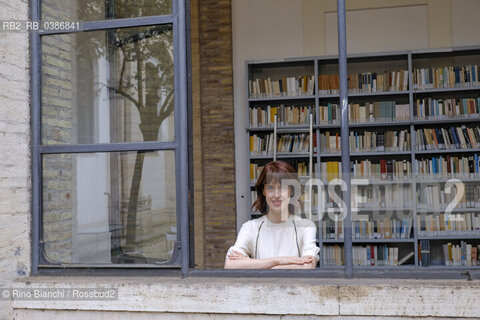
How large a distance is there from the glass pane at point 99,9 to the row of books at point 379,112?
378 cm

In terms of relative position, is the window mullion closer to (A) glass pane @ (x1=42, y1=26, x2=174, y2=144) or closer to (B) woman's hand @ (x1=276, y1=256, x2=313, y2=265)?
(A) glass pane @ (x1=42, y1=26, x2=174, y2=144)

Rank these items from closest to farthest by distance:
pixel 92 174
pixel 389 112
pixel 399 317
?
pixel 399 317
pixel 92 174
pixel 389 112

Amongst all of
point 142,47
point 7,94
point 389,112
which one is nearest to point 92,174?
point 7,94

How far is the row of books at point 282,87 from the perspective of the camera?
247 inches

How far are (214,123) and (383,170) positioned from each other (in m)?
2.18

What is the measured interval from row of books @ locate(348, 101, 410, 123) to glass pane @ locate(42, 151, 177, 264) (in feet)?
12.8

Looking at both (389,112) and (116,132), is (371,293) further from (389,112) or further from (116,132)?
(389,112)

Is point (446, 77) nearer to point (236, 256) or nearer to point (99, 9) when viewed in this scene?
point (236, 256)

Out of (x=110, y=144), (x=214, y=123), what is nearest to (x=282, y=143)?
(x=214, y=123)

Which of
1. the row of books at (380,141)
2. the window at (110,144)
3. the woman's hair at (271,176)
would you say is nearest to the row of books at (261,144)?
the row of books at (380,141)

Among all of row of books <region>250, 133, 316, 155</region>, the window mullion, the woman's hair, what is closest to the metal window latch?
the woman's hair

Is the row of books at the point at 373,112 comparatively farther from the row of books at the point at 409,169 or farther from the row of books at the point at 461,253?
the row of books at the point at 461,253

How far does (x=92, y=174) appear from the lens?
2.79 meters

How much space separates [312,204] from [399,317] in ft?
13.7
